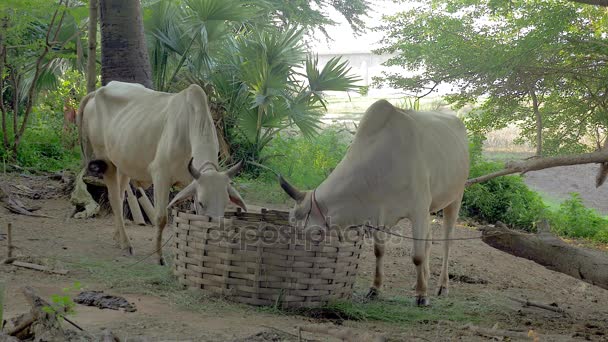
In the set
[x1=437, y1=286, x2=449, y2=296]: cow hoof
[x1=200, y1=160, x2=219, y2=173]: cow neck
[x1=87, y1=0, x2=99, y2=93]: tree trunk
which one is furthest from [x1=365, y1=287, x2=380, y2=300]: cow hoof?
[x1=87, y1=0, x2=99, y2=93]: tree trunk

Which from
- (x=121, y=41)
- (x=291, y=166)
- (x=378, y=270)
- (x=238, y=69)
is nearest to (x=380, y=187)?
(x=378, y=270)

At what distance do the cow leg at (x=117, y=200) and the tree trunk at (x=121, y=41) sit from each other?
125 cm

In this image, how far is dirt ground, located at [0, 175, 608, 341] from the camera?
154 inches

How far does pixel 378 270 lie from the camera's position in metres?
5.41

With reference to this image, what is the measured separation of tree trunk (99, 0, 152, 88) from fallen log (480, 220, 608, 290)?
14.4 feet

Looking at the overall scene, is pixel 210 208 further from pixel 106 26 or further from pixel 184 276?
pixel 106 26

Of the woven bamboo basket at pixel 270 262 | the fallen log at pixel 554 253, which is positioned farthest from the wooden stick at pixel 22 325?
the fallen log at pixel 554 253

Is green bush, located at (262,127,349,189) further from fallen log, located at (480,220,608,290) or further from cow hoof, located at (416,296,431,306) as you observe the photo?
fallen log, located at (480,220,608,290)

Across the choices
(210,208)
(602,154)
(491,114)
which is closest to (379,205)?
(210,208)

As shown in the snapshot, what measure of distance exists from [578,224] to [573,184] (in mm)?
4531

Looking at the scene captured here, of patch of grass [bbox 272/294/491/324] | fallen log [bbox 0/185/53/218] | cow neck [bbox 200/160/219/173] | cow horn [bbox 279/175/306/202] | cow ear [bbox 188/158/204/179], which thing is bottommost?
patch of grass [bbox 272/294/491/324]

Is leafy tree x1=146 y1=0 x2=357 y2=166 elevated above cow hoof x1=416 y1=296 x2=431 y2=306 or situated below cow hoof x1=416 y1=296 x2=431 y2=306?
above

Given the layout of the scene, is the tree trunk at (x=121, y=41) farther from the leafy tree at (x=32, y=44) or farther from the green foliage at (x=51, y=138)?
the green foliage at (x=51, y=138)

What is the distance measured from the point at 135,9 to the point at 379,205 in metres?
4.03
